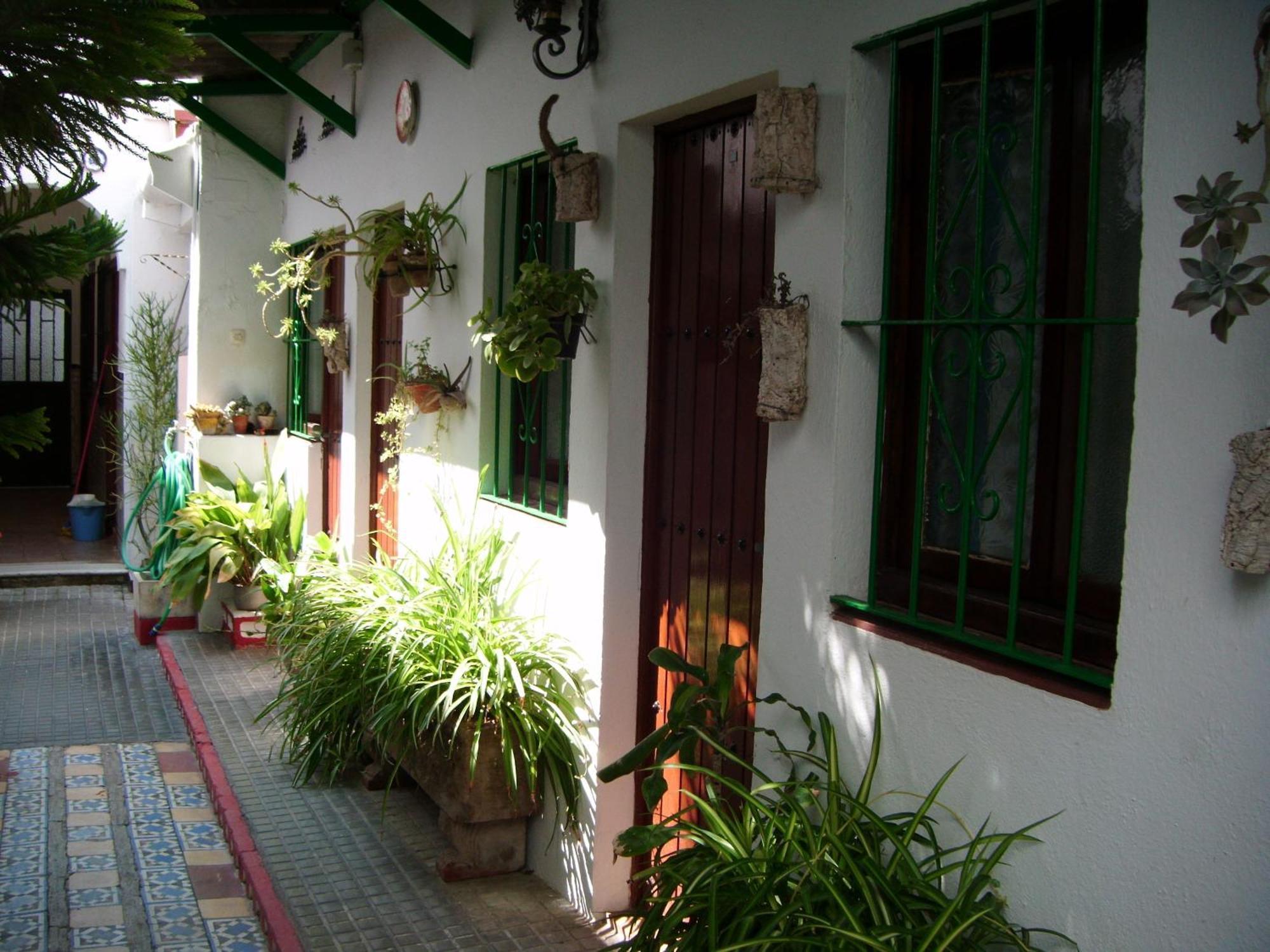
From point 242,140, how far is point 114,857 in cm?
585

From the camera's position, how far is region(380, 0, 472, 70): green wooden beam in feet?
17.3

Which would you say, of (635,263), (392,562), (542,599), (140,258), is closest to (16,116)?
(635,263)

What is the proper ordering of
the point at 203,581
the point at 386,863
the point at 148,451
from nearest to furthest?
the point at 386,863 → the point at 203,581 → the point at 148,451

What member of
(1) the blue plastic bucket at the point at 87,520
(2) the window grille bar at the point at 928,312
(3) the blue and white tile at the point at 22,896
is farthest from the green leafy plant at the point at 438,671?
(1) the blue plastic bucket at the point at 87,520

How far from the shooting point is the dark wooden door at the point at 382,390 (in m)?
7.04

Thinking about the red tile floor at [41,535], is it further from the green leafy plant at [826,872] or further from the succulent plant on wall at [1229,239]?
the succulent plant on wall at [1229,239]

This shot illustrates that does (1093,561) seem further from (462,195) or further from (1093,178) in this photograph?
(462,195)

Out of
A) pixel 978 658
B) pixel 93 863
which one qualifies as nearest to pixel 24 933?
pixel 93 863

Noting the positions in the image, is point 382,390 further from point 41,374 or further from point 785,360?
point 41,374

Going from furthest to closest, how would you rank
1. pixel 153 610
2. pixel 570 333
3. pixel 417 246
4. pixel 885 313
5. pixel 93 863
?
1. pixel 153 610
2. pixel 417 246
3. pixel 93 863
4. pixel 570 333
5. pixel 885 313

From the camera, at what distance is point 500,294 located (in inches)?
213

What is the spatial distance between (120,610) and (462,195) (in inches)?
223

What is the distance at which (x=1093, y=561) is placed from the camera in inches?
108

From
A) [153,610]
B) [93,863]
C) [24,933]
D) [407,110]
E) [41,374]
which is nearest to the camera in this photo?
[24,933]
